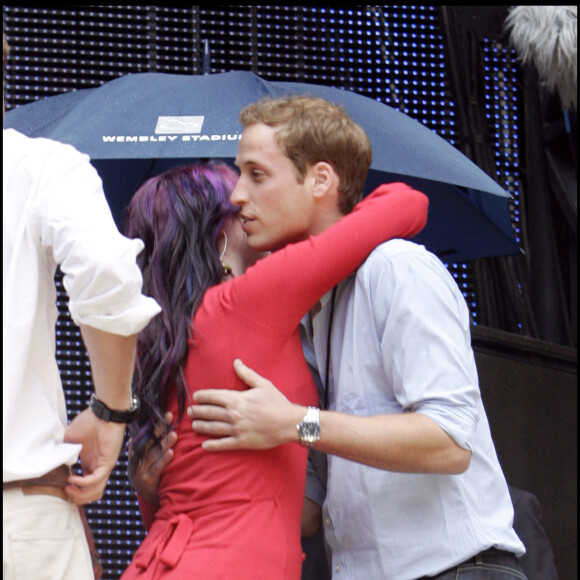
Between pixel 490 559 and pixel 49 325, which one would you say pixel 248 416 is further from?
pixel 490 559

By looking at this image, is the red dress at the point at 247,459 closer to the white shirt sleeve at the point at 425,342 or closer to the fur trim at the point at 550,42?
the white shirt sleeve at the point at 425,342

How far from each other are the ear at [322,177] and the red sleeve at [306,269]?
0.20m

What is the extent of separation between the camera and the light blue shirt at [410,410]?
6.83 feet

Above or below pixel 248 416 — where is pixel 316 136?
above

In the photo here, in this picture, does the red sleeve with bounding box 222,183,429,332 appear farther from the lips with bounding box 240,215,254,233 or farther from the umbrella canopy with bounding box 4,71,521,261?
the umbrella canopy with bounding box 4,71,521,261

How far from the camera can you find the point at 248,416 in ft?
6.79

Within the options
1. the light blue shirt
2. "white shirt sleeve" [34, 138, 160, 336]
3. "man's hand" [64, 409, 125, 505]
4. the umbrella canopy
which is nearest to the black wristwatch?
"man's hand" [64, 409, 125, 505]

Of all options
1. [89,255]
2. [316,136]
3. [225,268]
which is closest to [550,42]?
[316,136]

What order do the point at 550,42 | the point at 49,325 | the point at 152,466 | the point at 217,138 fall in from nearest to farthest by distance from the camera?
the point at 49,325
the point at 152,466
the point at 217,138
the point at 550,42

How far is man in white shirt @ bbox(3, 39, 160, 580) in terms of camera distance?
174 cm

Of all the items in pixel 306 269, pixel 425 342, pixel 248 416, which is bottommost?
pixel 248 416

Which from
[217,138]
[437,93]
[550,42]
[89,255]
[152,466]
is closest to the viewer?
[89,255]

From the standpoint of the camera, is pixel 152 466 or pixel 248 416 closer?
pixel 248 416

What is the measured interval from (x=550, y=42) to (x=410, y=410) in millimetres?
3296
